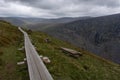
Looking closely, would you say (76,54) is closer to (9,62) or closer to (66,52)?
Result: (66,52)

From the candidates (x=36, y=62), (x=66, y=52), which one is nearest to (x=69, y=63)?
(x=36, y=62)

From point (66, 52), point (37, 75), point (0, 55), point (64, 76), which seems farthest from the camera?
point (66, 52)

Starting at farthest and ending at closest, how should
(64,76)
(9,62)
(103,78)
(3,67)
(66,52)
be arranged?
(66,52) → (9,62) → (3,67) → (103,78) → (64,76)

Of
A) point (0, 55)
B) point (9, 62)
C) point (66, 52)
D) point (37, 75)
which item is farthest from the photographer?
point (66, 52)

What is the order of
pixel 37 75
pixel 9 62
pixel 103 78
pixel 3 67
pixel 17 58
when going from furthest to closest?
pixel 17 58 → pixel 9 62 → pixel 3 67 → pixel 103 78 → pixel 37 75

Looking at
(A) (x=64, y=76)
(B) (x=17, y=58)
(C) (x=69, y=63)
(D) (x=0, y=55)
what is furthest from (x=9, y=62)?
(A) (x=64, y=76)

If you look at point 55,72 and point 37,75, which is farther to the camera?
point 55,72

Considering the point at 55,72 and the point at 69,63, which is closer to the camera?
the point at 55,72

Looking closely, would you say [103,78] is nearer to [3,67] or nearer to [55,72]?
[55,72]

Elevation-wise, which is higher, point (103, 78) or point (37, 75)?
point (37, 75)
